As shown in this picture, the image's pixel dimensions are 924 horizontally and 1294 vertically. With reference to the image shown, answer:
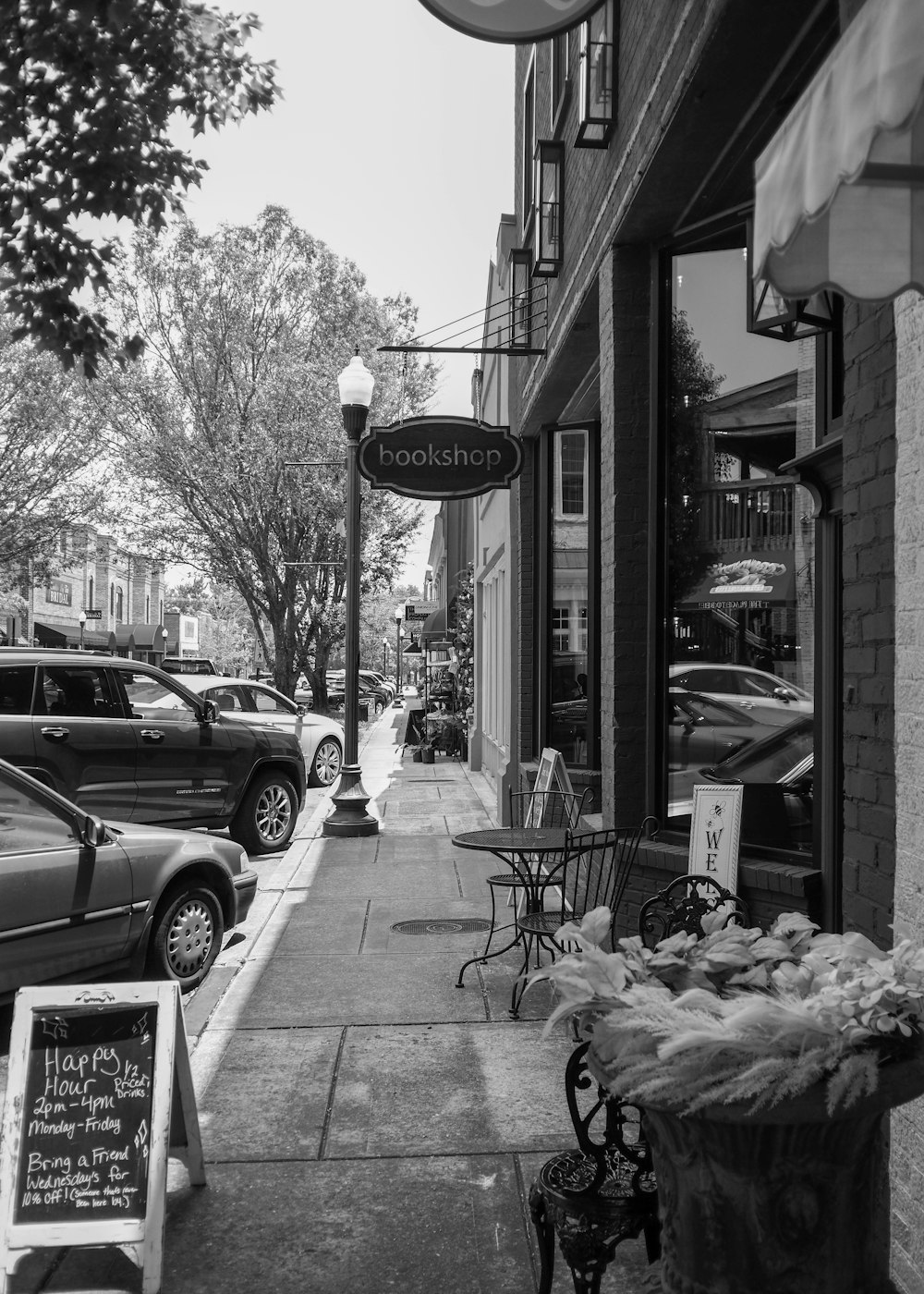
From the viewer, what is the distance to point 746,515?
5.49m

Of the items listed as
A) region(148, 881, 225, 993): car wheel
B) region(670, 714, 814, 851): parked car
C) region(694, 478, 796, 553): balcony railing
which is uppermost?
region(694, 478, 796, 553): balcony railing

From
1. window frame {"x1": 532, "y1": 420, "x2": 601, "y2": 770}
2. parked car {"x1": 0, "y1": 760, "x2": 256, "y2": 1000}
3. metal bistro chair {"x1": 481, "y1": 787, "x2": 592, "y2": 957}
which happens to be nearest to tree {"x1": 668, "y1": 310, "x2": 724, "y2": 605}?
metal bistro chair {"x1": 481, "y1": 787, "x2": 592, "y2": 957}

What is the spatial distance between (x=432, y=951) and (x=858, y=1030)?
5286 millimetres

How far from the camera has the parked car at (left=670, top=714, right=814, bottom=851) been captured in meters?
4.99

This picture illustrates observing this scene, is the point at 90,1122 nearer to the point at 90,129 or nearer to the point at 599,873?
the point at 599,873

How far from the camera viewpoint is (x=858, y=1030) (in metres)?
2.10

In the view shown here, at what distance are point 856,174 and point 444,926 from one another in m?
6.46

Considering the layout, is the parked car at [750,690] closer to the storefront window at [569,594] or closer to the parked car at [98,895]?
the parked car at [98,895]

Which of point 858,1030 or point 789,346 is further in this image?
point 789,346

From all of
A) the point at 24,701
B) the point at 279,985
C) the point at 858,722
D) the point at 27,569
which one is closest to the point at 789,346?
the point at 858,722

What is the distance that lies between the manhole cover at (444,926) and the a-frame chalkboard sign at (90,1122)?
426 centimetres

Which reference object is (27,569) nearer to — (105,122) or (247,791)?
(247,791)

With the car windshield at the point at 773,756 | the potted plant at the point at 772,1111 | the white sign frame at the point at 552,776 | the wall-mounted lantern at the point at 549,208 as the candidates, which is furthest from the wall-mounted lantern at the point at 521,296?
the potted plant at the point at 772,1111

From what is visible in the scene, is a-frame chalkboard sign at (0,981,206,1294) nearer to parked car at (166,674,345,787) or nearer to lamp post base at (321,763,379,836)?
lamp post base at (321,763,379,836)
